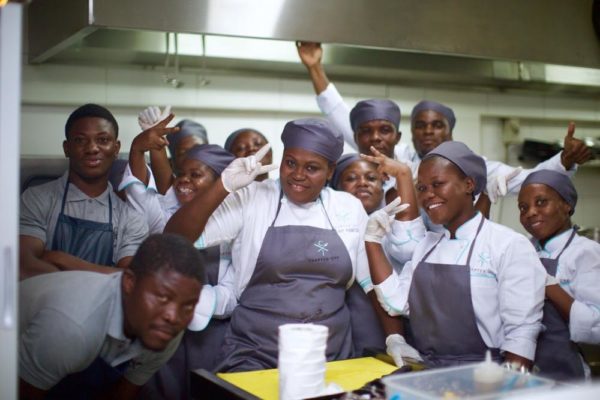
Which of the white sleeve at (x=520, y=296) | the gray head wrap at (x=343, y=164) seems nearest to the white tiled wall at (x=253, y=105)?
the gray head wrap at (x=343, y=164)

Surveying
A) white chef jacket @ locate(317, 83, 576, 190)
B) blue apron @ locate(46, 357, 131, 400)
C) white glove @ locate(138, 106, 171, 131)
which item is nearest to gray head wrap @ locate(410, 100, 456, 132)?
white chef jacket @ locate(317, 83, 576, 190)

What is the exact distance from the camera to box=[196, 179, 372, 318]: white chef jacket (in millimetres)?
2291

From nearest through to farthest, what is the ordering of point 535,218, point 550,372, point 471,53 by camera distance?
point 550,372
point 535,218
point 471,53

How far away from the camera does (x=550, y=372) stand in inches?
91.0

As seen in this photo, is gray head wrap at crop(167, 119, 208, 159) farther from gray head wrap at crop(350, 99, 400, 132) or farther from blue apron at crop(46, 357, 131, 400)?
blue apron at crop(46, 357, 131, 400)

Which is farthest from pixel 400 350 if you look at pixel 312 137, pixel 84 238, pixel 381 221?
pixel 84 238

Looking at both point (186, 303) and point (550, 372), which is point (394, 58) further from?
point (186, 303)

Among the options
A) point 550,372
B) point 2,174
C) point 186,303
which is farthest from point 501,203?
point 2,174

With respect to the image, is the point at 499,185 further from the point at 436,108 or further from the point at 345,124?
the point at 345,124

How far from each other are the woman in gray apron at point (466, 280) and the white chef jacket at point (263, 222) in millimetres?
127

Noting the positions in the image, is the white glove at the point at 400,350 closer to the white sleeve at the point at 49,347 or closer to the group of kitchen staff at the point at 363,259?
the group of kitchen staff at the point at 363,259

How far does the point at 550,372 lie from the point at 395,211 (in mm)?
749

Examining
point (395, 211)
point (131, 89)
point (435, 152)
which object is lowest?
point (395, 211)

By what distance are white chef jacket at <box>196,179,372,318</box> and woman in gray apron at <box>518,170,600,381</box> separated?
0.62m
